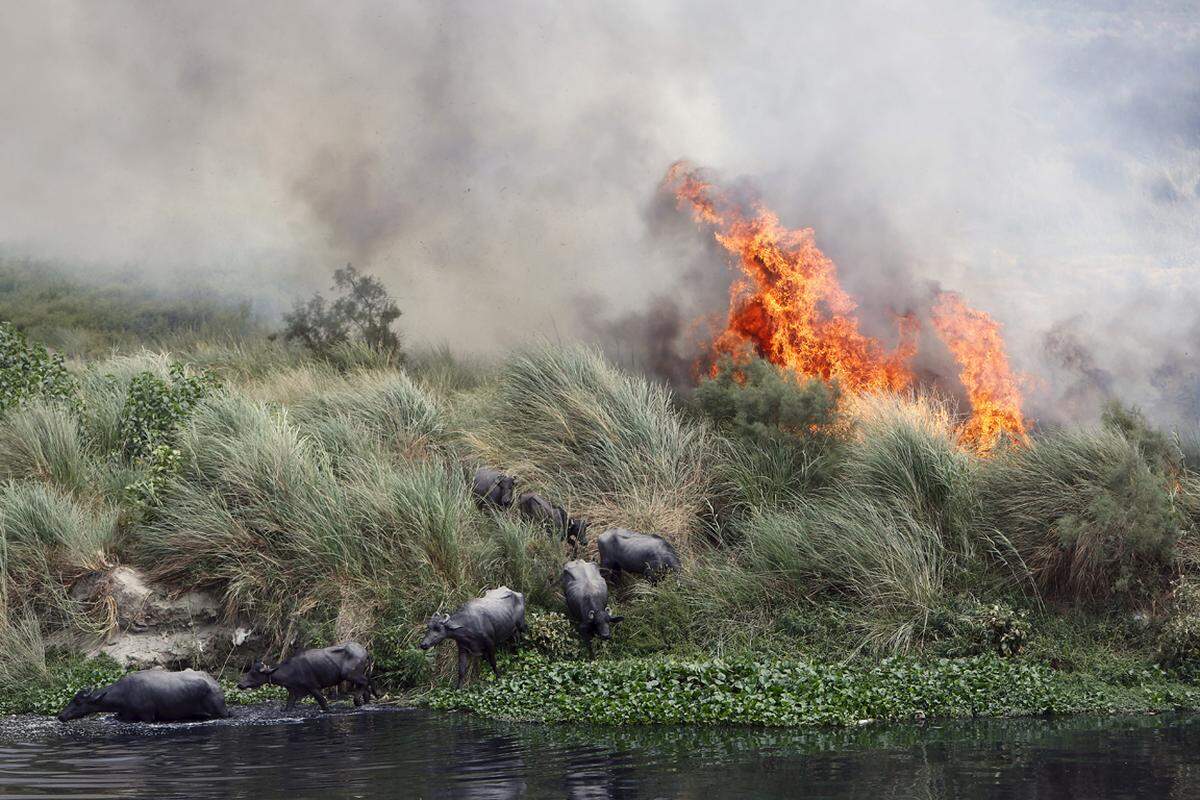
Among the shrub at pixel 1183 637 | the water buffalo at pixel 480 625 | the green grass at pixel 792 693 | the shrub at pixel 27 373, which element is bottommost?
the green grass at pixel 792 693

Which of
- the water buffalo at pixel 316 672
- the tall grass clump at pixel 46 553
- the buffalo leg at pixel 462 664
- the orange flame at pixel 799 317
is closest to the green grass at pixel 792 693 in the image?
the buffalo leg at pixel 462 664

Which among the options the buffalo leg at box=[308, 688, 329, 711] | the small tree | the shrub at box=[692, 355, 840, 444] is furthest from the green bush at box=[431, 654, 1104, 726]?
the small tree

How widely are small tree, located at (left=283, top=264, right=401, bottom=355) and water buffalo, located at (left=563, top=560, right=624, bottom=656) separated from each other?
42.7ft

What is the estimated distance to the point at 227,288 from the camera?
45.3 metres

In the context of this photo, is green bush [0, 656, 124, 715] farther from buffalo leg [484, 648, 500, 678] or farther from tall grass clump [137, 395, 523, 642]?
buffalo leg [484, 648, 500, 678]

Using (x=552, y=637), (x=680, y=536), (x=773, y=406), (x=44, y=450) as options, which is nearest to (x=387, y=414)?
(x=44, y=450)

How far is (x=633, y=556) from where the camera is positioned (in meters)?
14.6

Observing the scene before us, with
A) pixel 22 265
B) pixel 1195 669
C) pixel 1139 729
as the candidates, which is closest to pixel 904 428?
pixel 1195 669

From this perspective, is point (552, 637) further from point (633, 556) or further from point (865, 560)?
point (865, 560)

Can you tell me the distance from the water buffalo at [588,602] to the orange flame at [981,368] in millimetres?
6992

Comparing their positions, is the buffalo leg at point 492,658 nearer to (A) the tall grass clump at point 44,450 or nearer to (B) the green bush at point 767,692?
(B) the green bush at point 767,692

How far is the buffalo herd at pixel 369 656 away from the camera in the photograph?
1164cm

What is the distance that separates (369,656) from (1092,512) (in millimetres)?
7749

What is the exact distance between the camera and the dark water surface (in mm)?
8273
